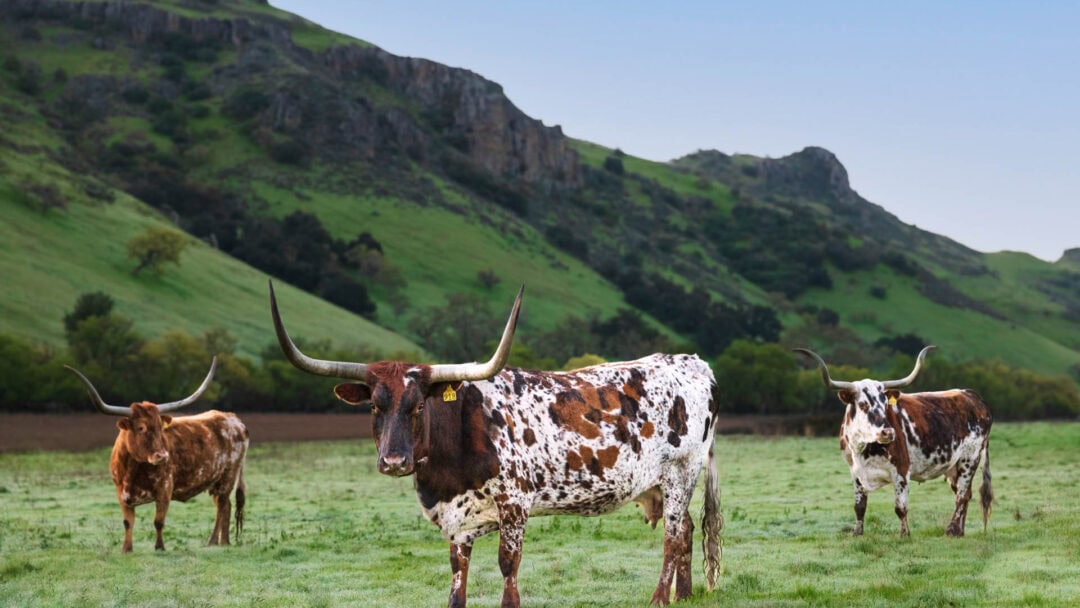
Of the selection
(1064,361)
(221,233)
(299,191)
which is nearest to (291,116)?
(299,191)

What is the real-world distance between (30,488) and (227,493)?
47.2 feet

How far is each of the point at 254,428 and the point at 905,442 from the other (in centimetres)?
5234

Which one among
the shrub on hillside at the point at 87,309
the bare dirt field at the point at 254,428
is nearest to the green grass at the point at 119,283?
the shrub on hillside at the point at 87,309

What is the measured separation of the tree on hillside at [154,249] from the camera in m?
93.8

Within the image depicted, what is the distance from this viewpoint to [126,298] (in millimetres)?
87000

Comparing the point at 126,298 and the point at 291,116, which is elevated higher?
the point at 291,116

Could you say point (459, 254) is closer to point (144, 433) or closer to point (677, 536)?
point (144, 433)

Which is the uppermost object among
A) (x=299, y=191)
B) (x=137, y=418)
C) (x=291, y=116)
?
(x=291, y=116)

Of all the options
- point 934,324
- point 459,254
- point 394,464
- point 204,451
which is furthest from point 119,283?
point 934,324

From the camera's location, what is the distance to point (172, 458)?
57.8 feet

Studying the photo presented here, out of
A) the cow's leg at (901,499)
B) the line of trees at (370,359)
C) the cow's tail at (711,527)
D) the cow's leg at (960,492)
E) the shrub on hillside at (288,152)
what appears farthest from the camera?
the shrub on hillside at (288,152)

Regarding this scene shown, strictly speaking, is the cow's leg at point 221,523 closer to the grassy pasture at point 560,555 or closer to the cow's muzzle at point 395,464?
the grassy pasture at point 560,555

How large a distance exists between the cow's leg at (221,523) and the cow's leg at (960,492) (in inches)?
448

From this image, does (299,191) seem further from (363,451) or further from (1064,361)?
(1064,361)
